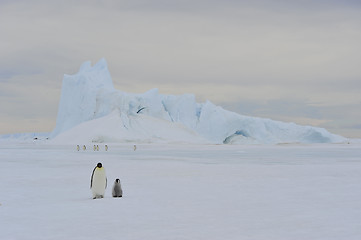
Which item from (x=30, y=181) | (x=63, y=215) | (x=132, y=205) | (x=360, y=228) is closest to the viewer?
(x=360, y=228)

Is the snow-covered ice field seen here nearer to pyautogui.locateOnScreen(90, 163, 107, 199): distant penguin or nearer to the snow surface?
pyautogui.locateOnScreen(90, 163, 107, 199): distant penguin

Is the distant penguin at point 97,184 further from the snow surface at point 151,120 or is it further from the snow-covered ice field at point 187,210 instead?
the snow surface at point 151,120

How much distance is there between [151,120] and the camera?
52062 mm

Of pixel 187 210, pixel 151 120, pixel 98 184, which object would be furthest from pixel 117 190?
pixel 151 120

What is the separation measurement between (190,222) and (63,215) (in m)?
1.85

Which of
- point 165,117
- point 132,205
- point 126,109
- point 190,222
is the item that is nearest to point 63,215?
point 132,205

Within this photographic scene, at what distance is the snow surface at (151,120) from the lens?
48.5 metres

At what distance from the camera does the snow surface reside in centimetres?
4850

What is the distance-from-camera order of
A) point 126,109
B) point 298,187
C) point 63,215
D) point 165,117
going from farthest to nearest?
point 165,117, point 126,109, point 298,187, point 63,215

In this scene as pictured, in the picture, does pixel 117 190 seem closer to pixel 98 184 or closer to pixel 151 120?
pixel 98 184

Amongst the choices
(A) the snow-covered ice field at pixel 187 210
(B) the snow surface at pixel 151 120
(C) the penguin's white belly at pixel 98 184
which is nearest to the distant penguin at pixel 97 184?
(C) the penguin's white belly at pixel 98 184

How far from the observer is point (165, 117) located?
54.8 m

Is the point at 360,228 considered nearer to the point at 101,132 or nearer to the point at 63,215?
the point at 63,215

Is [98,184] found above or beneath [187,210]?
above
